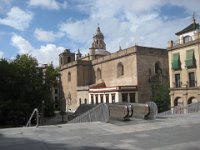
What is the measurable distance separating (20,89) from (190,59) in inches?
834

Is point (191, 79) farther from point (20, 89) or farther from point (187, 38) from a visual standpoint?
point (20, 89)

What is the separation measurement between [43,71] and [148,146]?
1418 inches

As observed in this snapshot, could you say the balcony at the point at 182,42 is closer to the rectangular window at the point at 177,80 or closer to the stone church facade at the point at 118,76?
the rectangular window at the point at 177,80

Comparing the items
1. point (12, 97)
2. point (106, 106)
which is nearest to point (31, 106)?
point (12, 97)

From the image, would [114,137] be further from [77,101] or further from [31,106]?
[77,101]

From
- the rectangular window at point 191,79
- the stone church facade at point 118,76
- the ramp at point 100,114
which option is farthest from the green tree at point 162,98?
the ramp at point 100,114

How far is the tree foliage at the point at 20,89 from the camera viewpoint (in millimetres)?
36438

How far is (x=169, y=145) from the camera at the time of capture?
923cm

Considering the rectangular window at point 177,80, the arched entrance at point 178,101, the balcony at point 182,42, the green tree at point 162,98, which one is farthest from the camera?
the green tree at point 162,98

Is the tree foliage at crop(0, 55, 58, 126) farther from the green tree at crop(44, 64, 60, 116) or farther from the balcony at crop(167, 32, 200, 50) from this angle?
the balcony at crop(167, 32, 200, 50)

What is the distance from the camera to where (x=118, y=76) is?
51.2 metres

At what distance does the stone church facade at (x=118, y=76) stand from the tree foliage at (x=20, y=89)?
11782 mm

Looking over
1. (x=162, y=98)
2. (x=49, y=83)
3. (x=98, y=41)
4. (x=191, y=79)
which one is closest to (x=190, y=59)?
(x=191, y=79)

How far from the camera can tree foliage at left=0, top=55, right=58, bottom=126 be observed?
1435 inches
